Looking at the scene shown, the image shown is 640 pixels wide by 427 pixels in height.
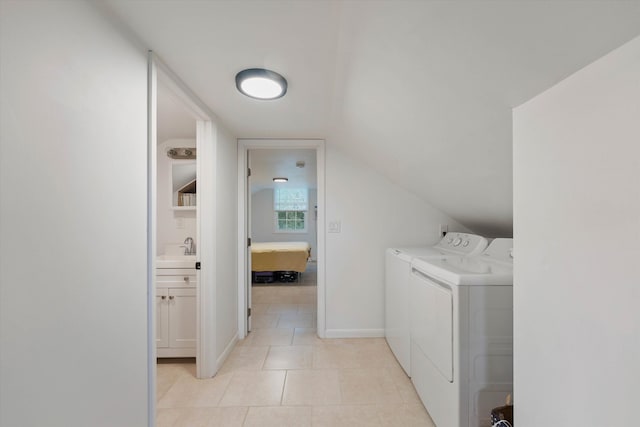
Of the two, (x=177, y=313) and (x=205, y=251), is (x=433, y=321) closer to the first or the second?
(x=205, y=251)

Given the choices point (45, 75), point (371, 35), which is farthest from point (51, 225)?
point (371, 35)

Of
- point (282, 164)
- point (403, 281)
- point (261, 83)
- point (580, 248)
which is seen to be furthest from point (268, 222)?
point (580, 248)

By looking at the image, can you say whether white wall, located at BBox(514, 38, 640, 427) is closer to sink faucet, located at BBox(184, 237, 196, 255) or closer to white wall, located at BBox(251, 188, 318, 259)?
sink faucet, located at BBox(184, 237, 196, 255)

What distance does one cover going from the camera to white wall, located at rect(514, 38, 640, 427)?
2.23 feet

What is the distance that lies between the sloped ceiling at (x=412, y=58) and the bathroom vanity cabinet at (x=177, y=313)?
4.82ft

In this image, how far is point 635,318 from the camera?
0.67 m

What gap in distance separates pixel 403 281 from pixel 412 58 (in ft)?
5.45

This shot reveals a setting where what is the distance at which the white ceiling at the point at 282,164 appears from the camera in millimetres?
3921

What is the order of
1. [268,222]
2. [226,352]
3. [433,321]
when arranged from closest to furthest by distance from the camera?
[433,321] → [226,352] → [268,222]

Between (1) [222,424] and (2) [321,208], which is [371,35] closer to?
(2) [321,208]

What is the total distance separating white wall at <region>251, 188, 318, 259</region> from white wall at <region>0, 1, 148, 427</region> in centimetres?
693

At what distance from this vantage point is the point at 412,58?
3.83 feet

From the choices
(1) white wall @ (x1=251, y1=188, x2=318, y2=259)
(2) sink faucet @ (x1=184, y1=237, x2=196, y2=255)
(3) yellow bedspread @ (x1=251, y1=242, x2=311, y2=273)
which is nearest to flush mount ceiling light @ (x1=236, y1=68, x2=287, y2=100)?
(2) sink faucet @ (x1=184, y1=237, x2=196, y2=255)

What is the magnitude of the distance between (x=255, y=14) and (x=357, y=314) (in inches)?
107
